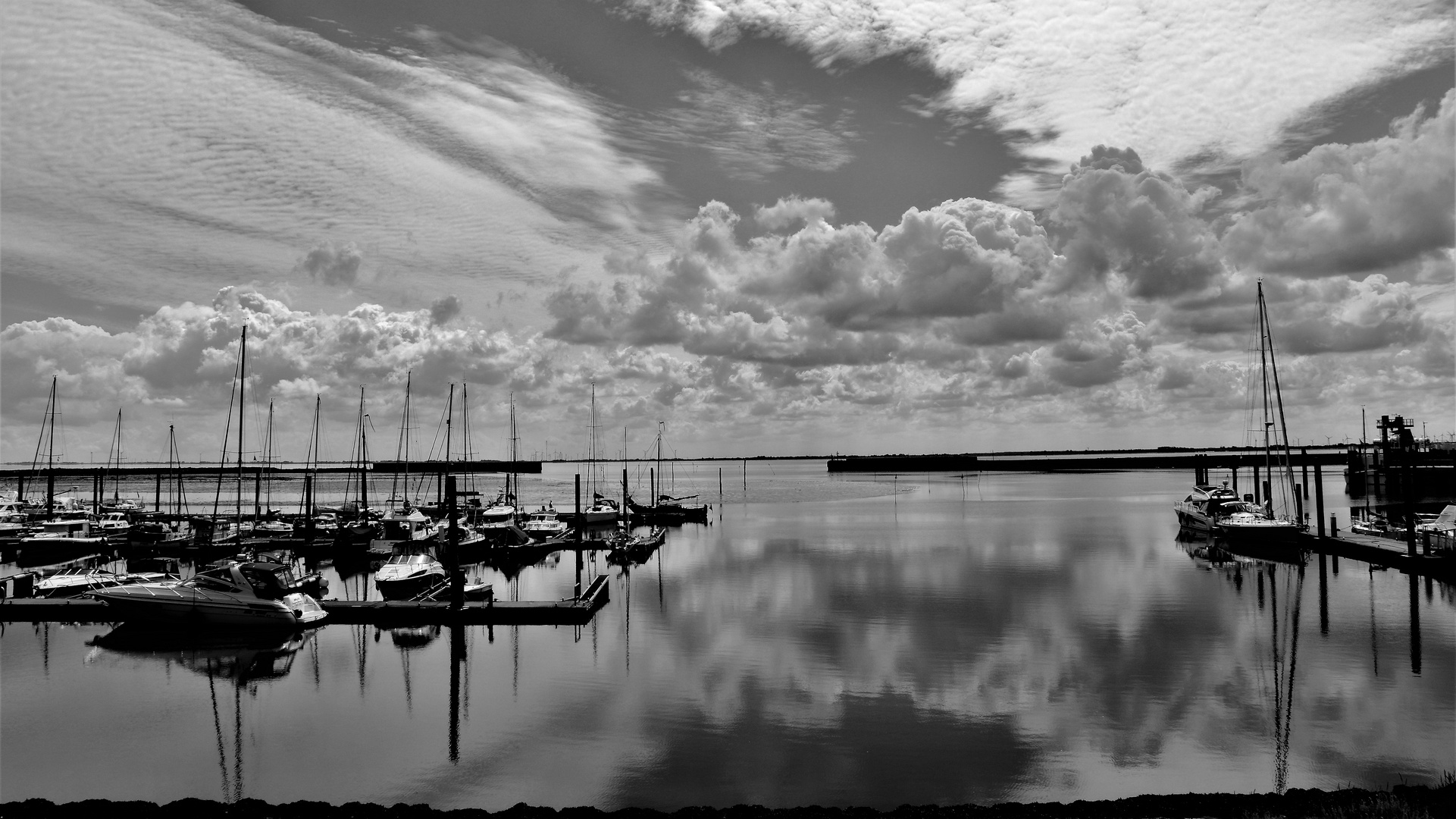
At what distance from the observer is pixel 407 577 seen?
146ft

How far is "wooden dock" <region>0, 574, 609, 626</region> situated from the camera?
38.0m

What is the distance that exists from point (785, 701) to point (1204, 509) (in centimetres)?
6341

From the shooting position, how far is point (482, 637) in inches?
1409

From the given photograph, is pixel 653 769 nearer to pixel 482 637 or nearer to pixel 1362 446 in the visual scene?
pixel 482 637

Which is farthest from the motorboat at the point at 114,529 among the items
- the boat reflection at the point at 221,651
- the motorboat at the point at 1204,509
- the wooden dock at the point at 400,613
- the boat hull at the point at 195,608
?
the motorboat at the point at 1204,509

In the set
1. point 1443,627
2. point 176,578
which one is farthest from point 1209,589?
point 176,578

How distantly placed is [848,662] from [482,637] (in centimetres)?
1395

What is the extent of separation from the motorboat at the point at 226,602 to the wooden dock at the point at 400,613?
95cm

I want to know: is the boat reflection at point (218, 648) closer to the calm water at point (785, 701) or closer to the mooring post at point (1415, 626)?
the calm water at point (785, 701)

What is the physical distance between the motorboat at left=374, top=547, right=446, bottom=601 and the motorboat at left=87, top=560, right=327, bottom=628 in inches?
240

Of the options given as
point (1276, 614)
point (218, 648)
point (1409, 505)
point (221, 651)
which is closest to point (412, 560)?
point (218, 648)

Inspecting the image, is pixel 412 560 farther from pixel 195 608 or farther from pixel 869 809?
pixel 869 809

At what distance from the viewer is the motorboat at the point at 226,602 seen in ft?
121

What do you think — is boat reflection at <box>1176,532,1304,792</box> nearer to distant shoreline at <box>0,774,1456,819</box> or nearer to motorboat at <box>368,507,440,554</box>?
distant shoreline at <box>0,774,1456,819</box>
